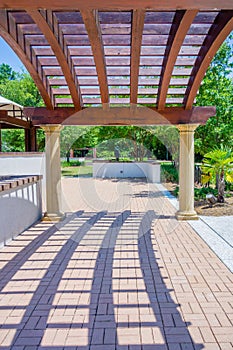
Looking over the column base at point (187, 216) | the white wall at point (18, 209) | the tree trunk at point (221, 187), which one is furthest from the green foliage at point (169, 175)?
the white wall at point (18, 209)

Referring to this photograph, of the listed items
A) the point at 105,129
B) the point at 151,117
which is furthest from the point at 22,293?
the point at 105,129

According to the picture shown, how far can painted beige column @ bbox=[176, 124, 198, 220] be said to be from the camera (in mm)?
7992

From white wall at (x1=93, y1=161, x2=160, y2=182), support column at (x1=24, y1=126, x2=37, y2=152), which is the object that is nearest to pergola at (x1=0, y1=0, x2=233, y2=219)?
support column at (x1=24, y1=126, x2=37, y2=152)

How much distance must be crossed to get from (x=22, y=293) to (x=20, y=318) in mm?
641

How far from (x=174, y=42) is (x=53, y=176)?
4.60 m

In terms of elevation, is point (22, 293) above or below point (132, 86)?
below

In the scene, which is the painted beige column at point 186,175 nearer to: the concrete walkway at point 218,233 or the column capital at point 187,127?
the column capital at point 187,127

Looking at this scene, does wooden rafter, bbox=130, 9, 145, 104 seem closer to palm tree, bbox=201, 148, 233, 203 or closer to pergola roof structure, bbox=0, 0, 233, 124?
pergola roof structure, bbox=0, 0, 233, 124

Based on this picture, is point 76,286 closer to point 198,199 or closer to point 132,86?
point 132,86

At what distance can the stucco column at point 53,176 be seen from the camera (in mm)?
7992

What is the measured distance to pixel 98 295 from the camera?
156 inches

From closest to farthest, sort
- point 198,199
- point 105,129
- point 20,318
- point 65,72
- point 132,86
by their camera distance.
→ point 20,318, point 65,72, point 132,86, point 198,199, point 105,129

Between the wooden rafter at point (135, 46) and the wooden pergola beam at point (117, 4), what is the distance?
1.75 m

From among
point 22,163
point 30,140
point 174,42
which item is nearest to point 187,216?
point 174,42
